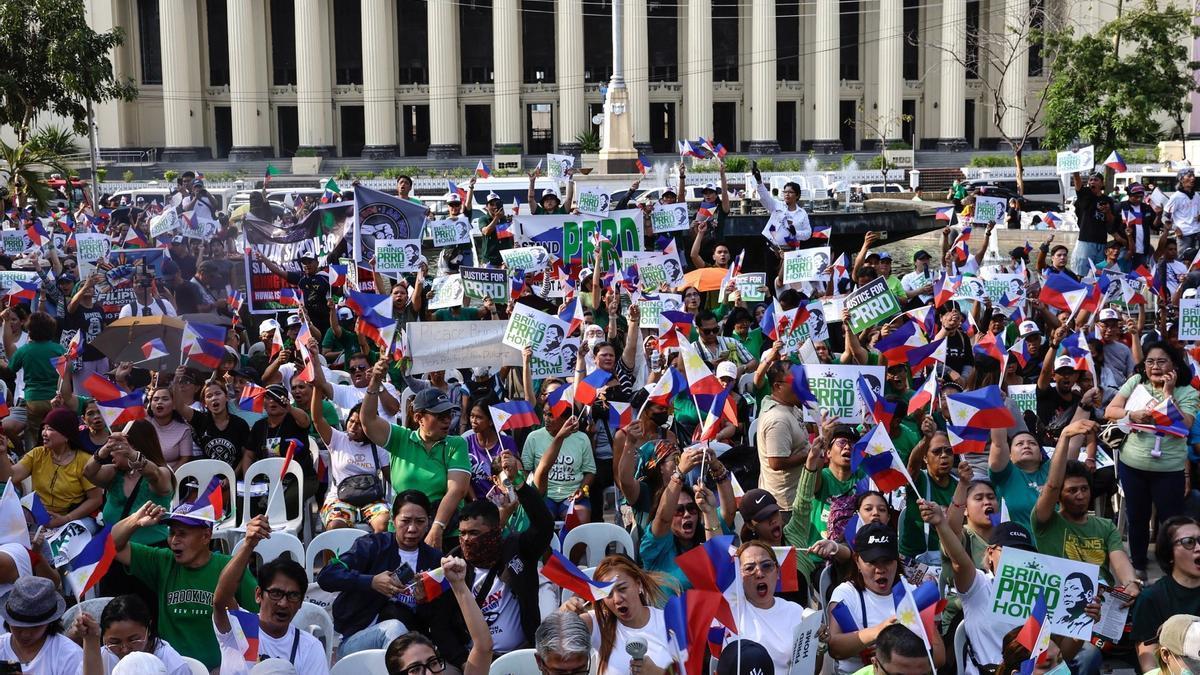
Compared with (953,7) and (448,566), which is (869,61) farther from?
(448,566)

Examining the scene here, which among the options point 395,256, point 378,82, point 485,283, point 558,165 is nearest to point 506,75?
point 378,82

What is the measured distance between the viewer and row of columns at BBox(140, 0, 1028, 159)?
221ft

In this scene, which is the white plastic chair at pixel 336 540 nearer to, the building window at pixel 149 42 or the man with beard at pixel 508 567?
the man with beard at pixel 508 567

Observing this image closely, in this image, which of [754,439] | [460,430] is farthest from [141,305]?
[754,439]

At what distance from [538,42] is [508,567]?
71.5m

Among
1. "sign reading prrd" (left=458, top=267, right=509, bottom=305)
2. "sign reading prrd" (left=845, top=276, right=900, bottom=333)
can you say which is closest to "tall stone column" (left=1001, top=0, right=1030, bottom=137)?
"sign reading prrd" (left=458, top=267, right=509, bottom=305)

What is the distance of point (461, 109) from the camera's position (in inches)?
2913

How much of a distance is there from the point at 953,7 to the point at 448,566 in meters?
64.8

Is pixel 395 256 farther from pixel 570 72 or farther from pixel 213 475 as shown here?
pixel 570 72

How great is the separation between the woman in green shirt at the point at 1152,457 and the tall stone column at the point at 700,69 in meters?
58.4

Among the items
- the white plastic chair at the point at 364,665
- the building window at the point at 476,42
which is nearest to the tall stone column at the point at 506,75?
the building window at the point at 476,42

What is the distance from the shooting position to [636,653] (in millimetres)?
5902

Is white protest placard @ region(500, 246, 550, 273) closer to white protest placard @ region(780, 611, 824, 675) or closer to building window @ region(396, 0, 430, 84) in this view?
white protest placard @ region(780, 611, 824, 675)

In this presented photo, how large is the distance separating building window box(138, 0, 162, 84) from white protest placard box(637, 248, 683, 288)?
62.3 metres
